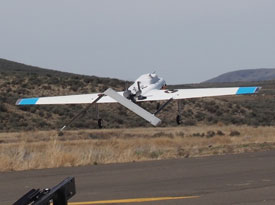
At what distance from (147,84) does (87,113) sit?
22.5 metres

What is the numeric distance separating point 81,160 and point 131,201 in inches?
279

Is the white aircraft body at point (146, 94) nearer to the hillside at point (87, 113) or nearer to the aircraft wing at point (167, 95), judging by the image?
the aircraft wing at point (167, 95)

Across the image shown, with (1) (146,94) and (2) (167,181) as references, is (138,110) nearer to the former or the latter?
(1) (146,94)

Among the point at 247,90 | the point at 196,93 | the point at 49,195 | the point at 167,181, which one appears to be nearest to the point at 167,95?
Answer: the point at 196,93

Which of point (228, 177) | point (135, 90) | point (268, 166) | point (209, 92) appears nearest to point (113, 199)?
point (228, 177)

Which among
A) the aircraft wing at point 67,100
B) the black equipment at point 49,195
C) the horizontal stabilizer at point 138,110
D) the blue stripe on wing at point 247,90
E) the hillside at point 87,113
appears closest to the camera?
the black equipment at point 49,195

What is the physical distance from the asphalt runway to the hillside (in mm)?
40068

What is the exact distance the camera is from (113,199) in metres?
10.0

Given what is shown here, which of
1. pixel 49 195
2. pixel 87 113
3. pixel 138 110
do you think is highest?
pixel 49 195

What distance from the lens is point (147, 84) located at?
43.9 meters

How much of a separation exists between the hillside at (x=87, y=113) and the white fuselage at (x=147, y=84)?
46.0ft

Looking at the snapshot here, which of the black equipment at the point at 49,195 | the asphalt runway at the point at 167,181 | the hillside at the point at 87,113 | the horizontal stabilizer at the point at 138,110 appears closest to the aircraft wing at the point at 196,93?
the horizontal stabilizer at the point at 138,110

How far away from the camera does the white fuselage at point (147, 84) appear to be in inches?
1689

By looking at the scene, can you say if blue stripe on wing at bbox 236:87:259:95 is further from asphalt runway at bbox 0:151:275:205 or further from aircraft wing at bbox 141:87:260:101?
asphalt runway at bbox 0:151:275:205
